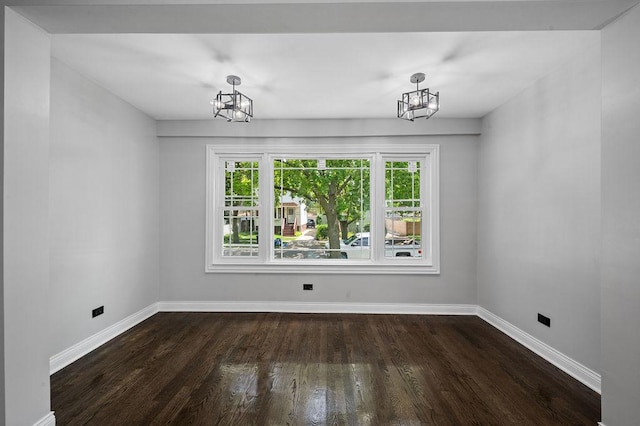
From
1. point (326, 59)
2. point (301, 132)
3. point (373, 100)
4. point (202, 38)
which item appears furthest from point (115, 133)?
point (373, 100)

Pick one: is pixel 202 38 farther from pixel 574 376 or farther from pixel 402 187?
pixel 574 376

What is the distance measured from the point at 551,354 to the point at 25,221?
4147mm

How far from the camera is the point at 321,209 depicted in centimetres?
457

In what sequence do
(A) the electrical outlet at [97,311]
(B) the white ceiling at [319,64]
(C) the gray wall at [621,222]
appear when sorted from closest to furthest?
(C) the gray wall at [621,222], (B) the white ceiling at [319,64], (A) the electrical outlet at [97,311]

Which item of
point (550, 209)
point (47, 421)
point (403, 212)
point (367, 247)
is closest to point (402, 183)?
point (403, 212)

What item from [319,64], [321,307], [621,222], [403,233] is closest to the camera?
[621,222]

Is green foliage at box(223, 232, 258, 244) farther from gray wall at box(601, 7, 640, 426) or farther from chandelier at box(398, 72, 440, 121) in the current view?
gray wall at box(601, 7, 640, 426)

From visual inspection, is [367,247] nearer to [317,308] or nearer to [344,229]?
[344,229]

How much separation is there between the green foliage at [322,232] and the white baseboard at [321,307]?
0.93 meters

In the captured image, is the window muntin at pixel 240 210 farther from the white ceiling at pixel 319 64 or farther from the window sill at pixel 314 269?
the white ceiling at pixel 319 64

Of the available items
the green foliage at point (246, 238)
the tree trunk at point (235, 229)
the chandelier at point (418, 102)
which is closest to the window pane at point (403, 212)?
the chandelier at point (418, 102)

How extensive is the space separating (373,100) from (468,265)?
99.9 inches

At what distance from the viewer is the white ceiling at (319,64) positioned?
2.38 m

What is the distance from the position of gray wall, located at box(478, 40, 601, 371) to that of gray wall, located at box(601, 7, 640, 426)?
738 mm
